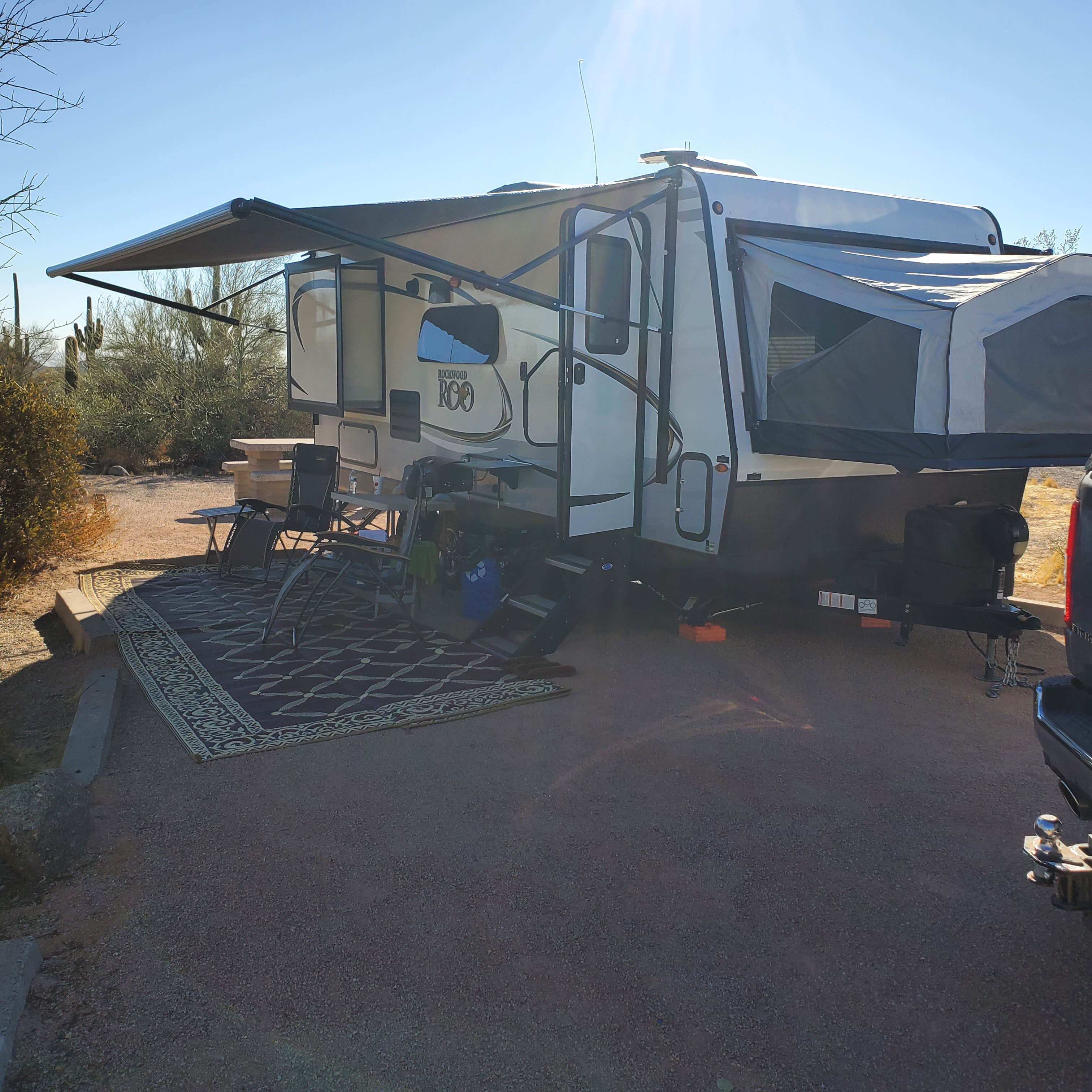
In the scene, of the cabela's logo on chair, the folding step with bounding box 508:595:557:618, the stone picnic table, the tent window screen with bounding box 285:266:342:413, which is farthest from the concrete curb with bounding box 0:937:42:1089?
the stone picnic table

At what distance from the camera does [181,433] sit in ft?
47.6

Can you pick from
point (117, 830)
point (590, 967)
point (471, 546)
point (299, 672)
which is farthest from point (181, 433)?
point (590, 967)

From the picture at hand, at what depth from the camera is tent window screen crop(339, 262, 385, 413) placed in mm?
7348

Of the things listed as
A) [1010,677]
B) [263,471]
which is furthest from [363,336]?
[1010,677]

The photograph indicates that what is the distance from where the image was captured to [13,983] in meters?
2.30

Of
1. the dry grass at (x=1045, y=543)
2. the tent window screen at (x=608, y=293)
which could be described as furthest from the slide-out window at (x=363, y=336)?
the dry grass at (x=1045, y=543)

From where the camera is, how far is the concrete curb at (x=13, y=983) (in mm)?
2107

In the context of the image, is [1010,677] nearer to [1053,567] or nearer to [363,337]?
[1053,567]

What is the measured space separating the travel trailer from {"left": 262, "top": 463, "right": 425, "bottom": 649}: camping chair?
59 centimetres

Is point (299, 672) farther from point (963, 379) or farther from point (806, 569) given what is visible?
point (963, 379)

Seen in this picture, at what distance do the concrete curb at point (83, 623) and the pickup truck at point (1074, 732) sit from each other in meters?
4.65

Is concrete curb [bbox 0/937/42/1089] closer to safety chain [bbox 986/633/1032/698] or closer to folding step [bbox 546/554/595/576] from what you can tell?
folding step [bbox 546/554/595/576]

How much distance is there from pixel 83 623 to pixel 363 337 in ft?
10.6

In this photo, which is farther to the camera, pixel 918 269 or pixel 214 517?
pixel 214 517
